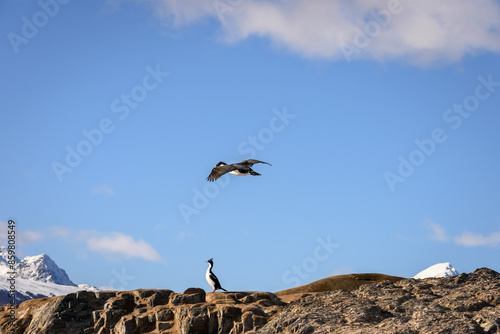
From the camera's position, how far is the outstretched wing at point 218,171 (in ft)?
89.9

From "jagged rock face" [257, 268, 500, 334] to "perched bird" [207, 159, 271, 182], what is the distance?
761 cm

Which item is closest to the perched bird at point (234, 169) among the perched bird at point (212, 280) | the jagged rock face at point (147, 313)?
the perched bird at point (212, 280)

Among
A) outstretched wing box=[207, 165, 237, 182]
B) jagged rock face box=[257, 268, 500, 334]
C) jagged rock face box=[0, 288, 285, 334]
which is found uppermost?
outstretched wing box=[207, 165, 237, 182]

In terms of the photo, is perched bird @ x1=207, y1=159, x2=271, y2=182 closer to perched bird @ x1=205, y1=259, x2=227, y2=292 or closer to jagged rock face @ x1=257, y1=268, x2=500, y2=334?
perched bird @ x1=205, y1=259, x2=227, y2=292

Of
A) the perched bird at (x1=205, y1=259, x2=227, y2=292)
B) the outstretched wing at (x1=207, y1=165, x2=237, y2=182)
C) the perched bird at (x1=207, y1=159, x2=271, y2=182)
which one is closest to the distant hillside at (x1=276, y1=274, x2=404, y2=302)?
the perched bird at (x1=205, y1=259, x2=227, y2=292)

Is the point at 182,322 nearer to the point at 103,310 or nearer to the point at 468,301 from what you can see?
the point at 103,310

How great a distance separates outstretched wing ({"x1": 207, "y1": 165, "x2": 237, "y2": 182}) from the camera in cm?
2741

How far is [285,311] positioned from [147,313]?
6.42m

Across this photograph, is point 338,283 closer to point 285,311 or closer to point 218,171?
point 218,171

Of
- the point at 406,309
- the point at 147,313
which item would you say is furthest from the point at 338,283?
the point at 406,309

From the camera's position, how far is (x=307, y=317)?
792 inches

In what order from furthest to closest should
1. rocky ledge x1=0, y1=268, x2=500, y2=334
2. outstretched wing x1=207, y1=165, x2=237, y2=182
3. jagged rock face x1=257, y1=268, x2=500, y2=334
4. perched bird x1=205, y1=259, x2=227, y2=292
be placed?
outstretched wing x1=207, y1=165, x2=237, y2=182 < perched bird x1=205, y1=259, x2=227, y2=292 < rocky ledge x1=0, y1=268, x2=500, y2=334 < jagged rock face x1=257, y1=268, x2=500, y2=334

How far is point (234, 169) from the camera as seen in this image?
28.2 m

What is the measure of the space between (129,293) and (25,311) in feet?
18.6
